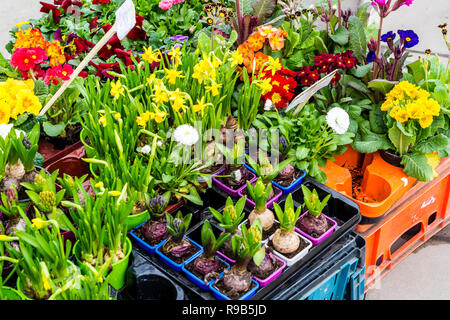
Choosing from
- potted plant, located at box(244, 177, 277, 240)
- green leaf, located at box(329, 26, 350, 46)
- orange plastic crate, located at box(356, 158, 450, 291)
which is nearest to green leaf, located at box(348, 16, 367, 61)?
green leaf, located at box(329, 26, 350, 46)

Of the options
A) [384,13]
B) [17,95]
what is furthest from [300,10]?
[17,95]

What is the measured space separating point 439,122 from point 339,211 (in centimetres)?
69

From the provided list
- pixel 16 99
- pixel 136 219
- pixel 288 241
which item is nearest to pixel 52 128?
pixel 16 99

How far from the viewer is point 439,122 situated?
2.60 meters

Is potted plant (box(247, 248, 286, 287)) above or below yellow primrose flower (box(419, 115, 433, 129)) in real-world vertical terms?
below

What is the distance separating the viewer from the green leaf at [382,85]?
259 cm

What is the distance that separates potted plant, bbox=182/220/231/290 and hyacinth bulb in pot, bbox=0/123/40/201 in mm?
662

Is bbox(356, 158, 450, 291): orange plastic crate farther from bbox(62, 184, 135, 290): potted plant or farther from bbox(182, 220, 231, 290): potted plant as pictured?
bbox(62, 184, 135, 290): potted plant

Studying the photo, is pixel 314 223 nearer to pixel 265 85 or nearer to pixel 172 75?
pixel 265 85

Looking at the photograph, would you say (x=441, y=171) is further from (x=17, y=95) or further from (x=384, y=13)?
(x=17, y=95)

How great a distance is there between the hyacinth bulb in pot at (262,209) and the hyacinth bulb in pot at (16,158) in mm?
812

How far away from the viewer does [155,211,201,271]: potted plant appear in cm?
199

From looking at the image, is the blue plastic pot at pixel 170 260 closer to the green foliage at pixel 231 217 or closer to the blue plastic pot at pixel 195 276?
the blue plastic pot at pixel 195 276

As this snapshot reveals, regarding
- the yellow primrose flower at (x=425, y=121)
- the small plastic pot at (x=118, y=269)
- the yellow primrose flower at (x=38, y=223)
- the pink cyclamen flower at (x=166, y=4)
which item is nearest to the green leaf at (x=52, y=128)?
the small plastic pot at (x=118, y=269)
